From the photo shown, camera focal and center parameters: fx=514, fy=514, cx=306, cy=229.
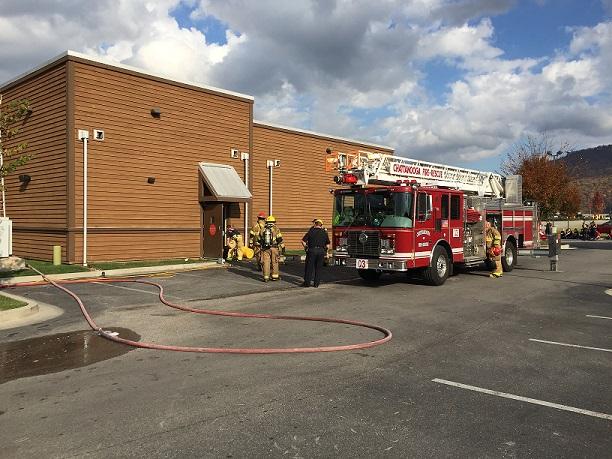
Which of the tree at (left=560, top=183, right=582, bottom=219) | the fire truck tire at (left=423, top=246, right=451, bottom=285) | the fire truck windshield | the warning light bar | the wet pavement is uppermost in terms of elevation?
the tree at (left=560, top=183, right=582, bottom=219)

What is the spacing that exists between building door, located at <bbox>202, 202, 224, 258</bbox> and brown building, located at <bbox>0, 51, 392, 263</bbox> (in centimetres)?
4

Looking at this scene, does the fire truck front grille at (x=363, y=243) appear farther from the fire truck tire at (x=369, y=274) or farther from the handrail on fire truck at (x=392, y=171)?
the fire truck tire at (x=369, y=274)

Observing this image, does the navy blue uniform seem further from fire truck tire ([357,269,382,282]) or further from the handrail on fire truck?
fire truck tire ([357,269,382,282])

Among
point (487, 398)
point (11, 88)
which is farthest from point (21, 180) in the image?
point (487, 398)

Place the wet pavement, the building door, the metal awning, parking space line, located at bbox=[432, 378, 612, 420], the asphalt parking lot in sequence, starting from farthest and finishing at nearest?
the building door → the metal awning → the wet pavement → parking space line, located at bbox=[432, 378, 612, 420] → the asphalt parking lot

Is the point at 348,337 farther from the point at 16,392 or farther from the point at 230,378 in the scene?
the point at 16,392

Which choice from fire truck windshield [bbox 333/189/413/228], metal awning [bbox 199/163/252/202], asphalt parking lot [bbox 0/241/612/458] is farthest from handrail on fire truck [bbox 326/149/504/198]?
metal awning [bbox 199/163/252/202]

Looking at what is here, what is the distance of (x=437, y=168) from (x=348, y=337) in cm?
839

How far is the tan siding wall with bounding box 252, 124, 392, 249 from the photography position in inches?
862

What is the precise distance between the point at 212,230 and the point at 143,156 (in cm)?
353

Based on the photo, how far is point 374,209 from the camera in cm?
1223

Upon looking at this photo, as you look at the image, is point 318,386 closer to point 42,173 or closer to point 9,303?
point 9,303

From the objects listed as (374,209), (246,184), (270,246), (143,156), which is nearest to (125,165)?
(143,156)

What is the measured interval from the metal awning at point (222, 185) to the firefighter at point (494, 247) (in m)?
8.47
